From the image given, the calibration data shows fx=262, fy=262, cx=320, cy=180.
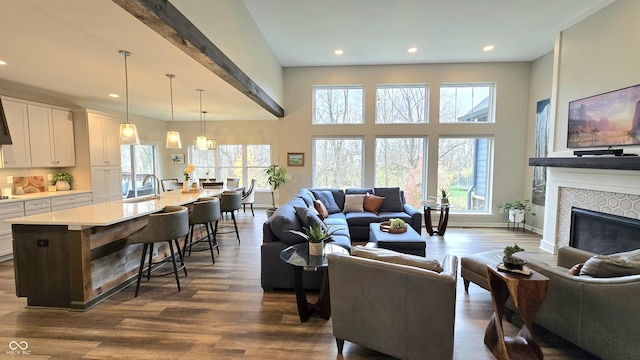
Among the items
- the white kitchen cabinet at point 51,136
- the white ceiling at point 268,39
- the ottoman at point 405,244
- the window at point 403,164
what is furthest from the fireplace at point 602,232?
the white kitchen cabinet at point 51,136

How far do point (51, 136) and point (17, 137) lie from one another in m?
0.52

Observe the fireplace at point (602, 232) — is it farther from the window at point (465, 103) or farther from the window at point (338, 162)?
the window at point (338, 162)

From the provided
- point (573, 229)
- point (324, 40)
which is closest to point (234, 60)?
point (324, 40)

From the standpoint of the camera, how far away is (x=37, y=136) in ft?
14.6

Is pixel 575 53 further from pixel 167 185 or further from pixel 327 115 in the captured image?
pixel 167 185

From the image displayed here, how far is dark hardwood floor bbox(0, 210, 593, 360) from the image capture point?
2.01 m

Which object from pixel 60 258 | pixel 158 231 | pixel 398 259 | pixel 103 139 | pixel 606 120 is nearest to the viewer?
pixel 398 259

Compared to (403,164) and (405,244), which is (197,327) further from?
(403,164)

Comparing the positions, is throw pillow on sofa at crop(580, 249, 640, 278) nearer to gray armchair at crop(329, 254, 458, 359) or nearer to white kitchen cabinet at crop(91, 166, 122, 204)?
Result: gray armchair at crop(329, 254, 458, 359)

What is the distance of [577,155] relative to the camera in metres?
3.79

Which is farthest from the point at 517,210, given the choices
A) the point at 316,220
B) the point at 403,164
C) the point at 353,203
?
the point at 316,220

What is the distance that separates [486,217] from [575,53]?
11.3ft

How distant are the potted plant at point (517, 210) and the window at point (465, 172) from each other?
43 cm

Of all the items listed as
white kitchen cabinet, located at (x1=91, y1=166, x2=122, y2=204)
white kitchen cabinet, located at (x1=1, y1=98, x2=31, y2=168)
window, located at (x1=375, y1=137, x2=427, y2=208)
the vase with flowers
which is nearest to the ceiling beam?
the vase with flowers
